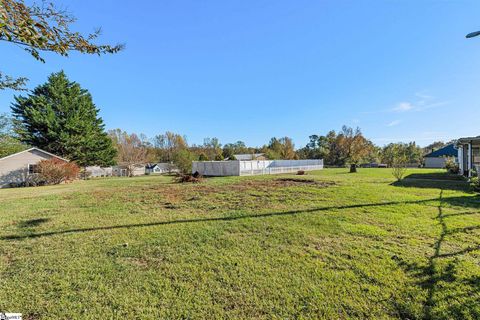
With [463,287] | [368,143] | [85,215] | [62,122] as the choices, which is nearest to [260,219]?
[463,287]

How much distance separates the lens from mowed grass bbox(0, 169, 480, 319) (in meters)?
2.41

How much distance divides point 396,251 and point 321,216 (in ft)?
6.40

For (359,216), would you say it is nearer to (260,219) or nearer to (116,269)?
(260,219)

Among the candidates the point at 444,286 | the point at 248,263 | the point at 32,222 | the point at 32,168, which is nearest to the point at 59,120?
the point at 32,168

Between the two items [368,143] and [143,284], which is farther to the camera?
[368,143]

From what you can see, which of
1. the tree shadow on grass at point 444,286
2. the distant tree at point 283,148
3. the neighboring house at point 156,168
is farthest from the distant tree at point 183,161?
the distant tree at point 283,148

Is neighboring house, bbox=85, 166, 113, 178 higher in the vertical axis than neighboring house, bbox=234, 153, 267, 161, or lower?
lower

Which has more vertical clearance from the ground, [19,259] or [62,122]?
[62,122]

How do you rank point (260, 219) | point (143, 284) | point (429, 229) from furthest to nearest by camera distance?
point (260, 219) < point (429, 229) < point (143, 284)

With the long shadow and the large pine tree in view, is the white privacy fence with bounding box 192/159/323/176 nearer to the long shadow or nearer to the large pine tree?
the large pine tree

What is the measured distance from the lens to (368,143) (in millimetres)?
45156

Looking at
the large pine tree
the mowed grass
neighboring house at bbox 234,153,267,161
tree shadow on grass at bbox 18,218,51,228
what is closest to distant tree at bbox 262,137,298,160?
neighboring house at bbox 234,153,267,161

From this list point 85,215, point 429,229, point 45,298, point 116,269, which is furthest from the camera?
point 85,215

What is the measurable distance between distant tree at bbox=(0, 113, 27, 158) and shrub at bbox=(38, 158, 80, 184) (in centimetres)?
958
